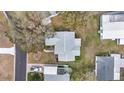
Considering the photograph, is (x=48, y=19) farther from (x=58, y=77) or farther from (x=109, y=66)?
(x=109, y=66)

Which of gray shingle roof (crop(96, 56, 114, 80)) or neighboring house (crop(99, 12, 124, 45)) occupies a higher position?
neighboring house (crop(99, 12, 124, 45))

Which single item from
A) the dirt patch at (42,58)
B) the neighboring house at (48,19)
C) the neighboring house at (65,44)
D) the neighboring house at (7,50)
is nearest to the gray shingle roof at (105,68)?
the neighboring house at (65,44)

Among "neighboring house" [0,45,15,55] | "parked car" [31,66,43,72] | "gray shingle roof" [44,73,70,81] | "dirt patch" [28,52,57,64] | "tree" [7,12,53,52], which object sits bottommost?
"gray shingle roof" [44,73,70,81]

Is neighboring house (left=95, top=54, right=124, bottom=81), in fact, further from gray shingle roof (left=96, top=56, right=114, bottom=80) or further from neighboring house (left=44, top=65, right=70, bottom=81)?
neighboring house (left=44, top=65, right=70, bottom=81)

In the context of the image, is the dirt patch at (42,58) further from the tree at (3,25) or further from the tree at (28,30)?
the tree at (3,25)

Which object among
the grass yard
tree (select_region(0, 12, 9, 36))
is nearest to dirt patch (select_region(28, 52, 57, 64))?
the grass yard

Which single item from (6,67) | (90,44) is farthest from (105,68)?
(6,67)
